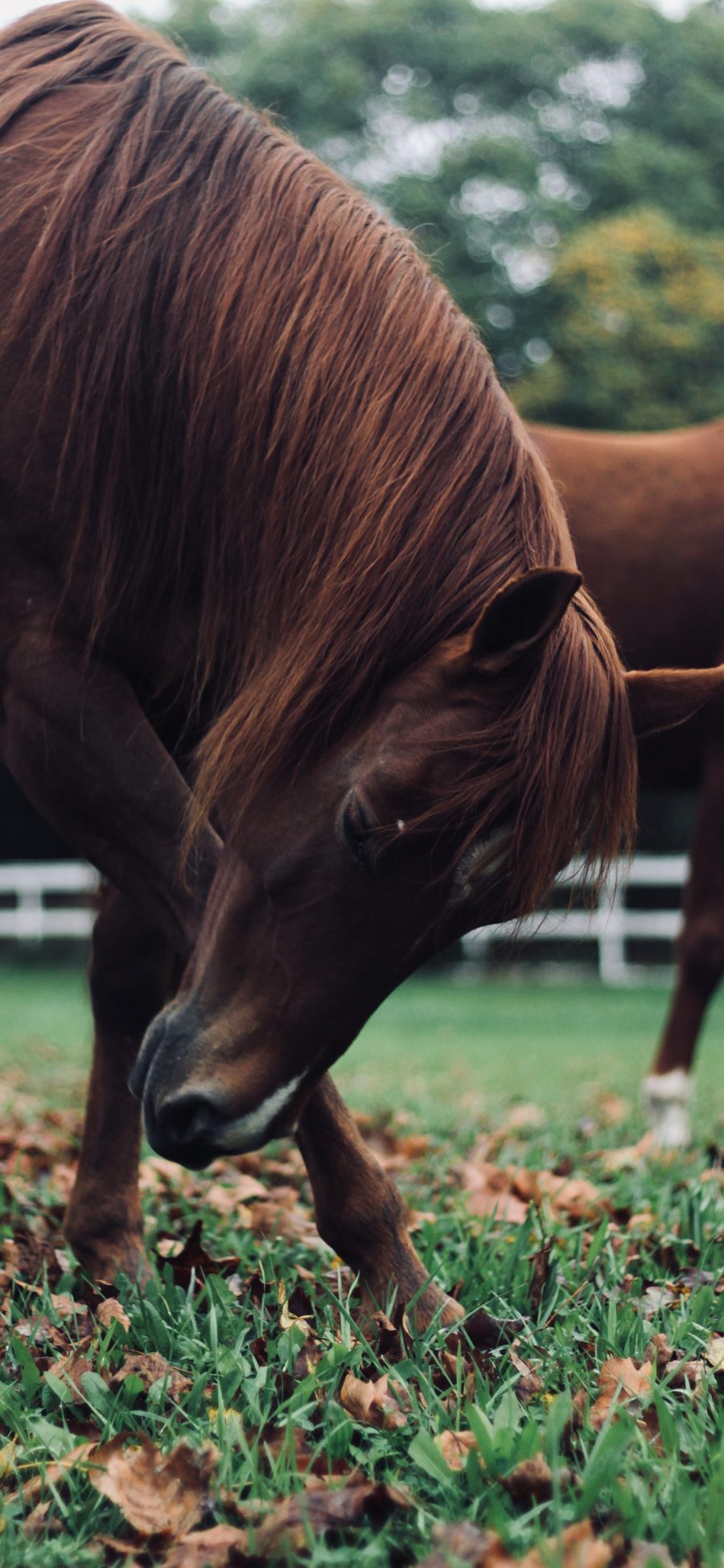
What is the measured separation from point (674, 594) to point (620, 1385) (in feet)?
12.2

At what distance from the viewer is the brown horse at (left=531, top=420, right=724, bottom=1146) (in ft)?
16.0

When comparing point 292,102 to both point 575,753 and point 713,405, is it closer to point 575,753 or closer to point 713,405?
point 713,405

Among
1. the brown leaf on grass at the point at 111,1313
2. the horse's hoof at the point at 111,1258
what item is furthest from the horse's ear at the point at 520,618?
the horse's hoof at the point at 111,1258

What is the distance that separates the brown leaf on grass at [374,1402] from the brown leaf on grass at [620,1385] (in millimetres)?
245

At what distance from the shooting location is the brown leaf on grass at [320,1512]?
1.41 metres

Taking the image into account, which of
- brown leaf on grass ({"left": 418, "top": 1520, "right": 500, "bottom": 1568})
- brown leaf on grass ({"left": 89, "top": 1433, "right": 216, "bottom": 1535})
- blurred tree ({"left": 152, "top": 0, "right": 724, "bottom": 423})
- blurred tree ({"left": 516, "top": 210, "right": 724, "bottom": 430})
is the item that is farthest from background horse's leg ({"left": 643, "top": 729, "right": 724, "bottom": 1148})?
blurred tree ({"left": 152, "top": 0, "right": 724, "bottom": 423})

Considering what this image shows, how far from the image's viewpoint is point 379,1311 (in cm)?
215

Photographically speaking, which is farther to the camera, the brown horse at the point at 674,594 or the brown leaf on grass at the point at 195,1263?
the brown horse at the point at 674,594

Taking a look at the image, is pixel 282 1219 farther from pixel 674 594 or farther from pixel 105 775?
pixel 674 594

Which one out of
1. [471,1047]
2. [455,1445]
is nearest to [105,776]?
[455,1445]

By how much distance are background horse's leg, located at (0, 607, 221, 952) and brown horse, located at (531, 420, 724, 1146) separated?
2.75 metres

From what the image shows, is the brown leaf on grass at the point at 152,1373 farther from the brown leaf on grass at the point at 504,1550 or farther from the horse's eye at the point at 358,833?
the horse's eye at the point at 358,833

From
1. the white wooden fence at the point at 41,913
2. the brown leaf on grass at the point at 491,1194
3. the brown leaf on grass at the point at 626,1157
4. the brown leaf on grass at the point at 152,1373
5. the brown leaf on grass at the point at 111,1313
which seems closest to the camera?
the brown leaf on grass at the point at 152,1373

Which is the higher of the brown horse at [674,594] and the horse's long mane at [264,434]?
the horse's long mane at [264,434]
